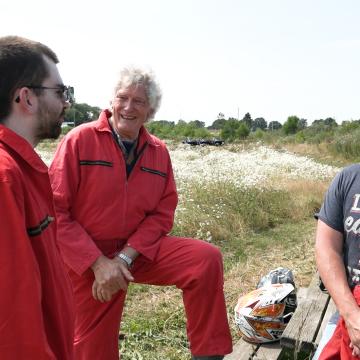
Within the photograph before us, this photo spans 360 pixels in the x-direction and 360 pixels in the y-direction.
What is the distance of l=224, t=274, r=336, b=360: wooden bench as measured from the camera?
3308 millimetres

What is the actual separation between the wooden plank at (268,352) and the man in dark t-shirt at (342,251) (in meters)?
0.87

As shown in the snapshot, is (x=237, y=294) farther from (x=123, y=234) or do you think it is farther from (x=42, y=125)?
(x=42, y=125)

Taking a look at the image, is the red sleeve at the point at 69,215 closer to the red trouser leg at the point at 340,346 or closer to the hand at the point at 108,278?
the hand at the point at 108,278

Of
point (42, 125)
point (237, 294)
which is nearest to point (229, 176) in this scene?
point (237, 294)

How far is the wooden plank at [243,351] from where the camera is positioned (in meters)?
3.29

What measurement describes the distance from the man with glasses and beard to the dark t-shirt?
1.46 metres

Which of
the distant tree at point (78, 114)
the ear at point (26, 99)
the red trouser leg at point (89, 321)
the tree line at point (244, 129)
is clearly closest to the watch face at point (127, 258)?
the red trouser leg at point (89, 321)

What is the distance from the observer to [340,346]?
8.04 ft

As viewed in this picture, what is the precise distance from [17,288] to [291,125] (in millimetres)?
50074

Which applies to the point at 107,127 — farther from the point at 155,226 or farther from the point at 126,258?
the point at 126,258

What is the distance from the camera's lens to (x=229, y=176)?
10.1 meters

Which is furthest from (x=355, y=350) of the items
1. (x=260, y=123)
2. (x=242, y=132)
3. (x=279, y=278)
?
(x=260, y=123)

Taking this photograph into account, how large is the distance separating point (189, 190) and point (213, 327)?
647 cm

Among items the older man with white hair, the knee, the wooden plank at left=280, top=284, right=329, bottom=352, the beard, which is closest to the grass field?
the wooden plank at left=280, top=284, right=329, bottom=352
